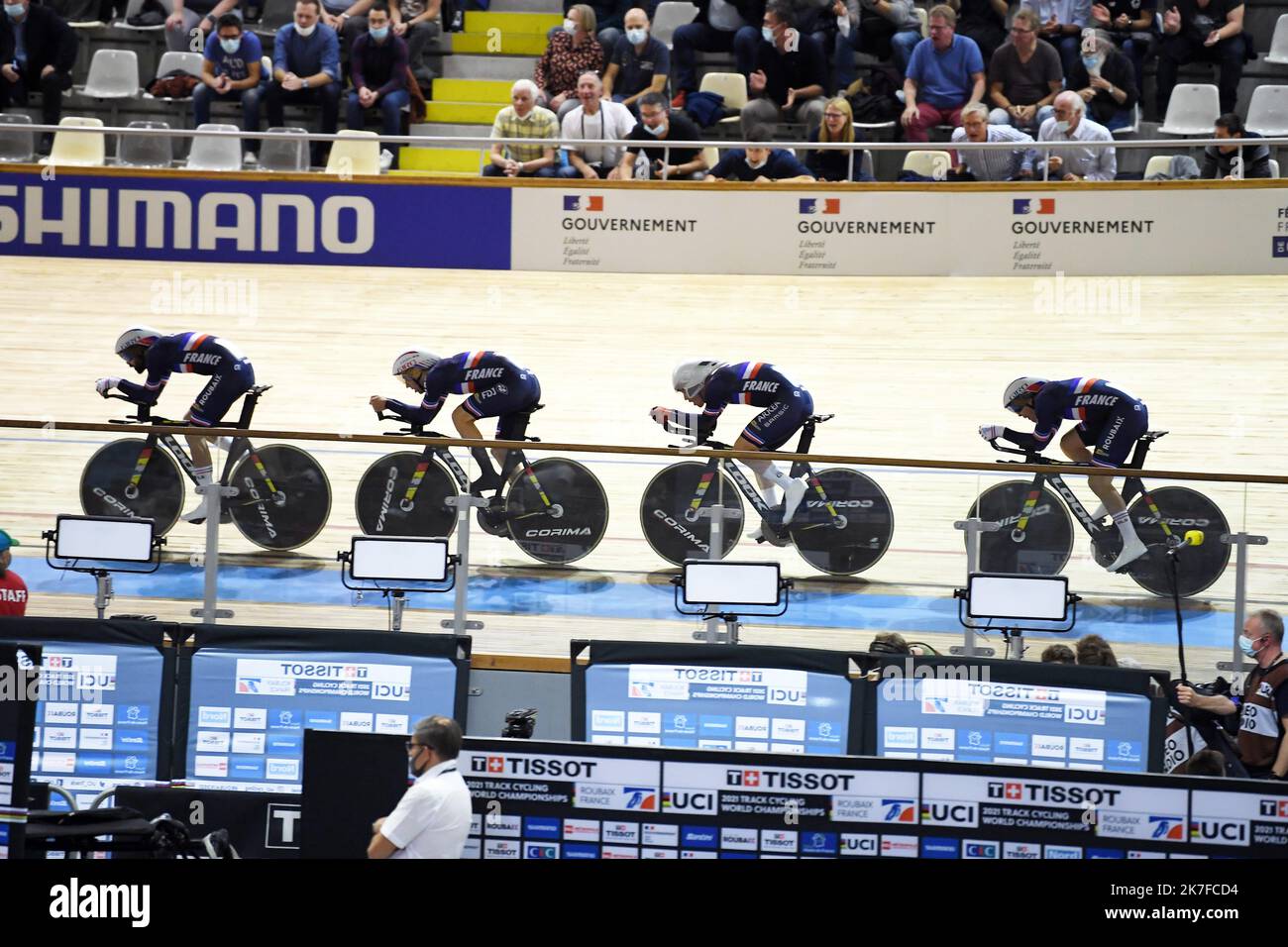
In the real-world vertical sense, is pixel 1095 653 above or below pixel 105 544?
below

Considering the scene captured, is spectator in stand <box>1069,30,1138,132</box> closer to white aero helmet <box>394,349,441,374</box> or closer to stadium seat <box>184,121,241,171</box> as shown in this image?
stadium seat <box>184,121,241,171</box>

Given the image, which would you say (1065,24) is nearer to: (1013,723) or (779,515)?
(779,515)

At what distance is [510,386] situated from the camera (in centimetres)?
887

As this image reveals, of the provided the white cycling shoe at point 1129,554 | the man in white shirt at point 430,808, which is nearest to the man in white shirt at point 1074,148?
the white cycling shoe at point 1129,554

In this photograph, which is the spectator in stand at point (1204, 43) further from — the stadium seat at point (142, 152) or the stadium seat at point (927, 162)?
the stadium seat at point (142, 152)

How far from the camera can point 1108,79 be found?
45.7ft

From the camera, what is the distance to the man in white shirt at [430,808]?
4.74 meters

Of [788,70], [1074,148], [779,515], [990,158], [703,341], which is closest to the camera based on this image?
[779,515]

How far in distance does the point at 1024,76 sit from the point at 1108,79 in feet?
2.56

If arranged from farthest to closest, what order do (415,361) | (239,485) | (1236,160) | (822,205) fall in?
(822,205)
(1236,160)
(415,361)
(239,485)

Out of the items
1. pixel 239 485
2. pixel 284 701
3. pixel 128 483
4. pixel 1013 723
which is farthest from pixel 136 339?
pixel 1013 723
